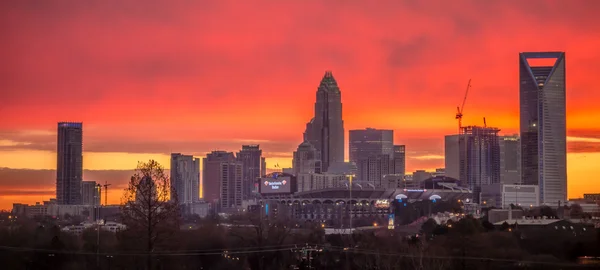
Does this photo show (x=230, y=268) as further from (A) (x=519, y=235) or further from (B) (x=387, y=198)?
(B) (x=387, y=198)

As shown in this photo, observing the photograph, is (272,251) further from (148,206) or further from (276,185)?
(276,185)

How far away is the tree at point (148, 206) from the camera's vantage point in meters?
41.7

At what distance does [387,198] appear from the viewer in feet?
→ 600

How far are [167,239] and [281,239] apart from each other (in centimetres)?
1890

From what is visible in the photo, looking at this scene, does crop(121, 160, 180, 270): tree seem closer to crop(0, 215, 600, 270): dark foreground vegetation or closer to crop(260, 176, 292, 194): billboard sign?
crop(0, 215, 600, 270): dark foreground vegetation

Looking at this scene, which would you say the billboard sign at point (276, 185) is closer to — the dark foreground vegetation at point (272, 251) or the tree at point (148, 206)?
the dark foreground vegetation at point (272, 251)

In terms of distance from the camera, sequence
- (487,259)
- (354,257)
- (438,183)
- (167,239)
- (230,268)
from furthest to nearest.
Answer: (438,183)
(354,257)
(230,268)
(487,259)
(167,239)

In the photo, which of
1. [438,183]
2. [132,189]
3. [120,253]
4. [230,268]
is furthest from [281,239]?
[438,183]

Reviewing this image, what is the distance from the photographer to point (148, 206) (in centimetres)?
4131

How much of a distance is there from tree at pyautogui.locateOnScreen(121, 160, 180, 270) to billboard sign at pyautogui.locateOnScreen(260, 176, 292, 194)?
469 ft

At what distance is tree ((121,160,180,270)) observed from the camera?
4169 cm

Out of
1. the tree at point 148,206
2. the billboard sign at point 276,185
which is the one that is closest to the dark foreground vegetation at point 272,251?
the tree at point 148,206

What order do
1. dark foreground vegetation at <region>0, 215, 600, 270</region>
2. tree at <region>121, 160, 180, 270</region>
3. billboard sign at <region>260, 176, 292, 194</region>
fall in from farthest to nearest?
billboard sign at <region>260, 176, 292, 194</region> < dark foreground vegetation at <region>0, 215, 600, 270</region> < tree at <region>121, 160, 180, 270</region>

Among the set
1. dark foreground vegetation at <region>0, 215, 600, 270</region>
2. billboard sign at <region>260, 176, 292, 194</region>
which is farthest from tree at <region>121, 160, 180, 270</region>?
billboard sign at <region>260, 176, 292, 194</region>
